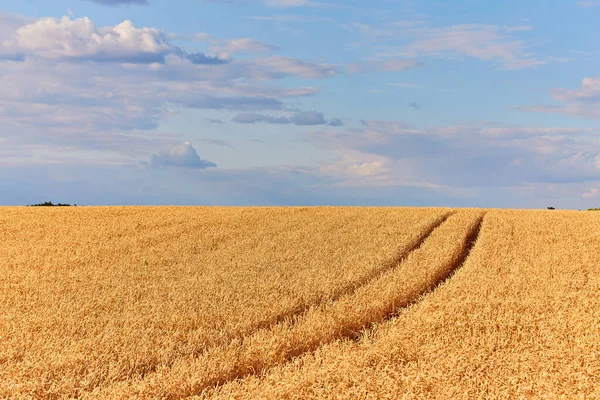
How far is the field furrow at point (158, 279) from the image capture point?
9.33m

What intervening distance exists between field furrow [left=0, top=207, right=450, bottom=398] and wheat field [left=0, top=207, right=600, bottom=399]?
0.05 meters

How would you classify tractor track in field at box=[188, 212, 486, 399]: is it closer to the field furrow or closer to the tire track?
the tire track

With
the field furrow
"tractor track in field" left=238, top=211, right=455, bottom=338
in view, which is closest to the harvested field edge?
"tractor track in field" left=238, top=211, right=455, bottom=338

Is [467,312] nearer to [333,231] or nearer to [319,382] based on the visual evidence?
[319,382]

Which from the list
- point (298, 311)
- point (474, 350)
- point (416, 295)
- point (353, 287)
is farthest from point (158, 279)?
point (474, 350)

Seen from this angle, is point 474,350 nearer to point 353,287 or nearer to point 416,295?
point 416,295

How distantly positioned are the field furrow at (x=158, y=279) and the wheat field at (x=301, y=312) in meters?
0.05

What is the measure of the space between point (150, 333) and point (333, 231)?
12.1 m

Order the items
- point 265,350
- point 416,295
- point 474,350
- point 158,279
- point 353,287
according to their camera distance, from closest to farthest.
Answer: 1. point 474,350
2. point 265,350
3. point 416,295
4. point 353,287
5. point 158,279

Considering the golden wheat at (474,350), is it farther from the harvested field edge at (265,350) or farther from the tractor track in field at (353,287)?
the tractor track in field at (353,287)

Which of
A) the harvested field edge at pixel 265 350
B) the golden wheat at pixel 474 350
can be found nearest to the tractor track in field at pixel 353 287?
the harvested field edge at pixel 265 350

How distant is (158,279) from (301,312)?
4.60m

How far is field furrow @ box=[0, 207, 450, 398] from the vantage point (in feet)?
30.6

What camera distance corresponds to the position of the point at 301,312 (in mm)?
11875
